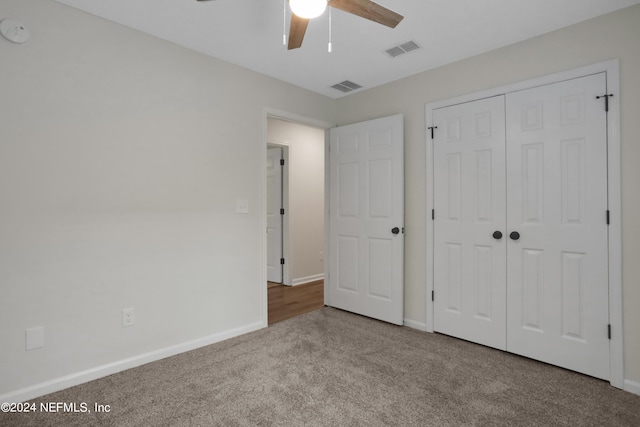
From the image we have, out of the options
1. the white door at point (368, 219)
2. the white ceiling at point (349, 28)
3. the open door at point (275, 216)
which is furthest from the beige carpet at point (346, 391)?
the white ceiling at point (349, 28)

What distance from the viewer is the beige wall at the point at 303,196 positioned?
195 inches

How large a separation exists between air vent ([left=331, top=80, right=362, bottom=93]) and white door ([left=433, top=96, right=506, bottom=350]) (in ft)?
3.12

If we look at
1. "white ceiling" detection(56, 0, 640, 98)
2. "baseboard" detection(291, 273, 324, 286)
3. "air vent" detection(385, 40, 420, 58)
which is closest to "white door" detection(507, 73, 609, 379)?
"white ceiling" detection(56, 0, 640, 98)

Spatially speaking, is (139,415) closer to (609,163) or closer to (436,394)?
(436,394)

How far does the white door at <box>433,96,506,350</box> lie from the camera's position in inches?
106

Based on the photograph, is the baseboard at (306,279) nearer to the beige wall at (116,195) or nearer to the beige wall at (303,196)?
the beige wall at (303,196)

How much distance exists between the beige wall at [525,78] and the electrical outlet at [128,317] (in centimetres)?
243

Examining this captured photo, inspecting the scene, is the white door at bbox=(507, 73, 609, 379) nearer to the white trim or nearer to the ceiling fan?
the ceiling fan

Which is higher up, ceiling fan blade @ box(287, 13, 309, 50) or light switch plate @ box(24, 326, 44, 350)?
ceiling fan blade @ box(287, 13, 309, 50)

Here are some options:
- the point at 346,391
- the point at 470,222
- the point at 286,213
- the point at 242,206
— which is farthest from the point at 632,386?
the point at 286,213

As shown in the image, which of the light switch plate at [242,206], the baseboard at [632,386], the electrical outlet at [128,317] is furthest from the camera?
the light switch plate at [242,206]

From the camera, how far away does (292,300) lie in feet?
13.8

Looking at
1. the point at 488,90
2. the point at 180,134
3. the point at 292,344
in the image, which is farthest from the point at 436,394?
the point at 180,134

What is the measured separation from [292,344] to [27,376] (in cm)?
176
